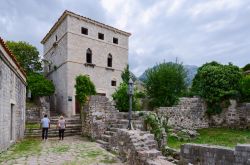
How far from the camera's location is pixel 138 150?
27.0 feet

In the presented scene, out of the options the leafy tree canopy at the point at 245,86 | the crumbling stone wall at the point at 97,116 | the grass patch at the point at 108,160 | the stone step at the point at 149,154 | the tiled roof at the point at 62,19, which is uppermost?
the tiled roof at the point at 62,19

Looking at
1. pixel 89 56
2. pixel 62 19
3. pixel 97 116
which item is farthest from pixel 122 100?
pixel 62 19

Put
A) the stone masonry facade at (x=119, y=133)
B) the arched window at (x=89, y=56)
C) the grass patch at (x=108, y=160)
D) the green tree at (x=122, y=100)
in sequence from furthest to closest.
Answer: the arched window at (x=89, y=56), the green tree at (x=122, y=100), the grass patch at (x=108, y=160), the stone masonry facade at (x=119, y=133)

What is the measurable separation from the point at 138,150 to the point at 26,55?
22.1 m

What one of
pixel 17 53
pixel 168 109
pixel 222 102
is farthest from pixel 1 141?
pixel 17 53

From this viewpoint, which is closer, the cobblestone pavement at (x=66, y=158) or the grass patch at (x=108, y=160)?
the cobblestone pavement at (x=66, y=158)

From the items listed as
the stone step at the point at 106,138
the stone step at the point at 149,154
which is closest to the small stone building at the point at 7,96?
the stone step at the point at 106,138

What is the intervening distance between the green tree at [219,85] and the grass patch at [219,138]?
2200 millimetres

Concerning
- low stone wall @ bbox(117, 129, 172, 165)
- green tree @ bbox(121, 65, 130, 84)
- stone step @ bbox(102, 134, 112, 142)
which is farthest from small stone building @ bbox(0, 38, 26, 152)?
green tree @ bbox(121, 65, 130, 84)

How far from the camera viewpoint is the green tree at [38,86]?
23814 millimetres

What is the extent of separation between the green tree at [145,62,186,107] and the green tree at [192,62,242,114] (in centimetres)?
180

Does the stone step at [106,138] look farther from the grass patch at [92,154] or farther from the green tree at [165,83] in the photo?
the green tree at [165,83]

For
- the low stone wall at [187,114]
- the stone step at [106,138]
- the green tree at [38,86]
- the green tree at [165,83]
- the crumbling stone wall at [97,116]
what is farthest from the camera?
the green tree at [38,86]

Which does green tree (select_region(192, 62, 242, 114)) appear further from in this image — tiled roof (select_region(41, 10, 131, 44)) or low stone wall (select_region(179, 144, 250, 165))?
low stone wall (select_region(179, 144, 250, 165))
